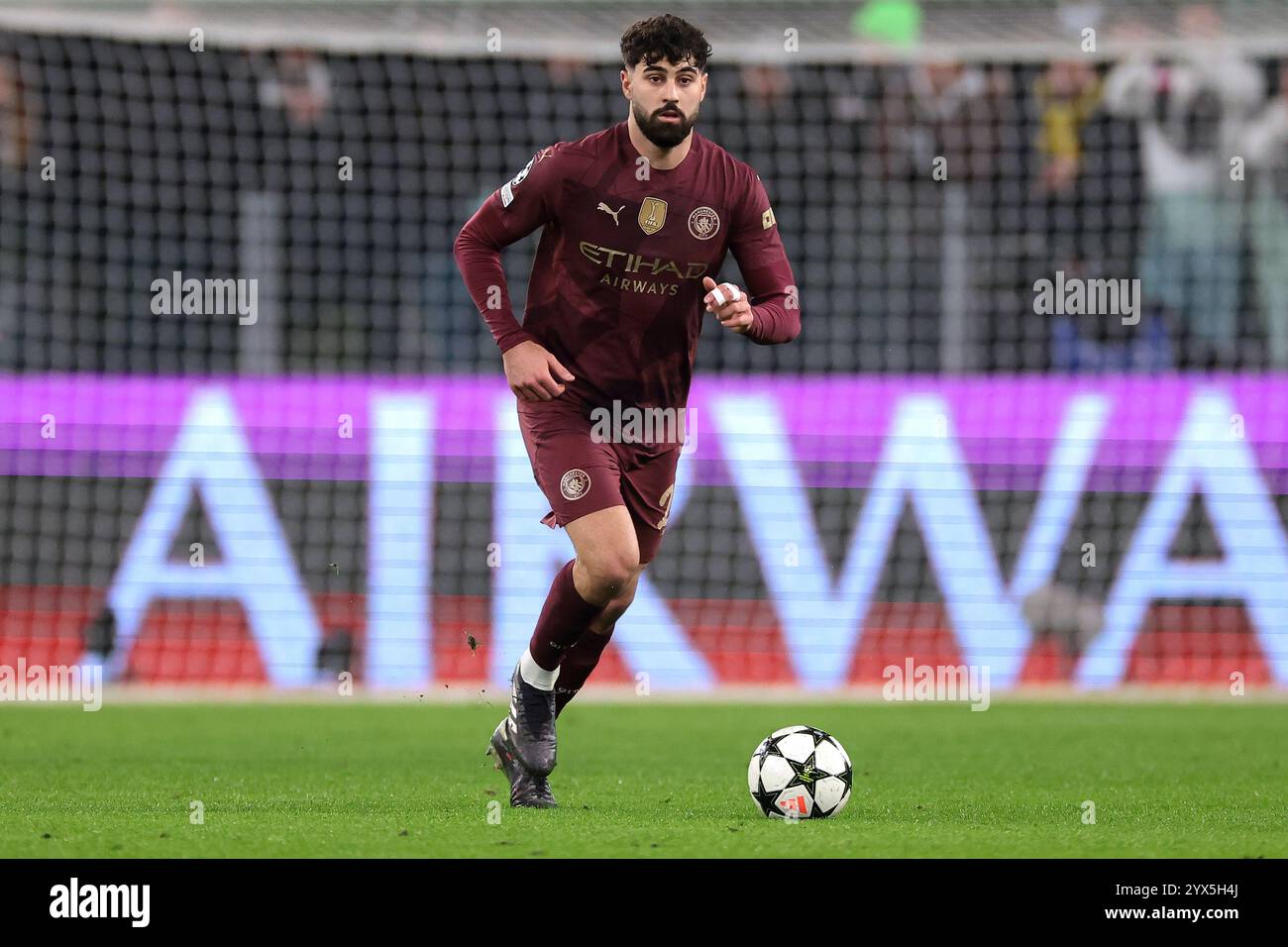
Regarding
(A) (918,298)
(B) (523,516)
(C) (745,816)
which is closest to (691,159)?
(C) (745,816)

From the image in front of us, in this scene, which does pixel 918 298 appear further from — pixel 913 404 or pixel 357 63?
pixel 357 63

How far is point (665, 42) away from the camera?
6.37 meters

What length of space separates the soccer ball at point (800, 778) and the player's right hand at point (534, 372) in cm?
136

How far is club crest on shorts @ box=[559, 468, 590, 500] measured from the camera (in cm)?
652

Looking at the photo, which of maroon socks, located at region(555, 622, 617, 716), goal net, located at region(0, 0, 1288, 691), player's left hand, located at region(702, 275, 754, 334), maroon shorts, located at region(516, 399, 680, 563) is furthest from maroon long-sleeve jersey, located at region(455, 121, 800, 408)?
goal net, located at region(0, 0, 1288, 691)

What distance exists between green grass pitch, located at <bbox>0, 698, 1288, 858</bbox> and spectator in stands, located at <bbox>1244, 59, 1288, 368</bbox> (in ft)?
11.9

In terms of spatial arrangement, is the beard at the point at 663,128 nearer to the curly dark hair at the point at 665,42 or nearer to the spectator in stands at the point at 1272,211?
the curly dark hair at the point at 665,42

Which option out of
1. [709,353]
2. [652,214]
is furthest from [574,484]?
[709,353]

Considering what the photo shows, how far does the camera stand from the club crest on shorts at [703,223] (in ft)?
21.9

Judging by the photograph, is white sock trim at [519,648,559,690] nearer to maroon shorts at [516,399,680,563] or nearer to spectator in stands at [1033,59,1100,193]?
maroon shorts at [516,399,680,563]

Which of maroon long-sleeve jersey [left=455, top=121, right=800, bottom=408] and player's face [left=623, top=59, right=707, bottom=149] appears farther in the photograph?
maroon long-sleeve jersey [left=455, top=121, right=800, bottom=408]

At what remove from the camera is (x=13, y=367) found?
1414 cm

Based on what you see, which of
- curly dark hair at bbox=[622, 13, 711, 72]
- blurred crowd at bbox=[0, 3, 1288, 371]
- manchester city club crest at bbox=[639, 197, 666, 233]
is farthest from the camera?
blurred crowd at bbox=[0, 3, 1288, 371]

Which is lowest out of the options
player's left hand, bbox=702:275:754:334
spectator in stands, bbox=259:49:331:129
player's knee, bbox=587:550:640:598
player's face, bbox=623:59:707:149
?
player's knee, bbox=587:550:640:598
